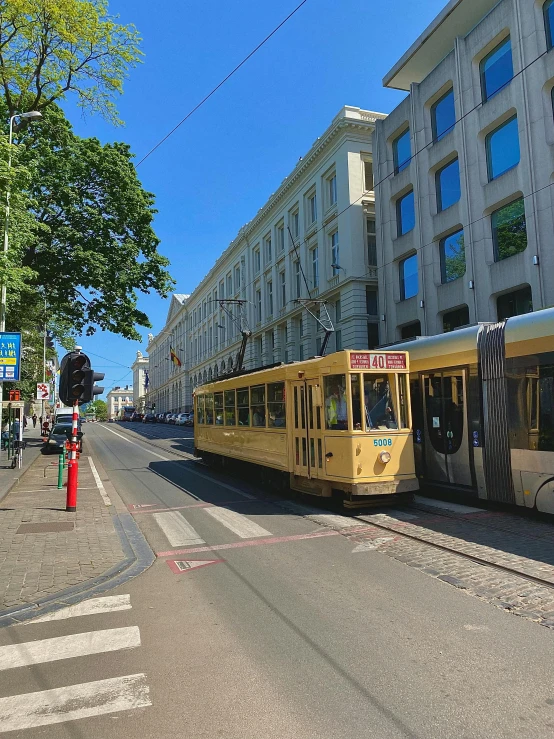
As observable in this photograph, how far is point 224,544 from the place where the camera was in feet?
26.2

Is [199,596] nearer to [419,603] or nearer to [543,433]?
[419,603]

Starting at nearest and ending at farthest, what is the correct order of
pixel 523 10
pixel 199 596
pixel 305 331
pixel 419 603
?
pixel 419 603 < pixel 199 596 < pixel 523 10 < pixel 305 331

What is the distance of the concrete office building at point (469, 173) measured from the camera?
66.2 ft

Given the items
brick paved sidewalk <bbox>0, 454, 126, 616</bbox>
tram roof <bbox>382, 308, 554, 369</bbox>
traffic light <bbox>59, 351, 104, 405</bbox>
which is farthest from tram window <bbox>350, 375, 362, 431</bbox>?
traffic light <bbox>59, 351, 104, 405</bbox>

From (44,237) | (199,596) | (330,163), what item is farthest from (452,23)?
(199,596)

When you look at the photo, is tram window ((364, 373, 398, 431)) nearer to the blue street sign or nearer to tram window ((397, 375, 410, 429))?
tram window ((397, 375, 410, 429))

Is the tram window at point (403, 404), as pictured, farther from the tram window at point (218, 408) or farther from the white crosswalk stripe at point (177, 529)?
the tram window at point (218, 408)

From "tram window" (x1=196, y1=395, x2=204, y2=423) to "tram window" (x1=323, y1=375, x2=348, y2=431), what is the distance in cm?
947

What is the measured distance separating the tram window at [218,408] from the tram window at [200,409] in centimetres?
210

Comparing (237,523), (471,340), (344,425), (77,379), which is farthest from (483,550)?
(77,379)

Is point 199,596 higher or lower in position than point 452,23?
lower

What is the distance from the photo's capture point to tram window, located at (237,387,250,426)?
45.5 feet

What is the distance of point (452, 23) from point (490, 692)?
1157 inches

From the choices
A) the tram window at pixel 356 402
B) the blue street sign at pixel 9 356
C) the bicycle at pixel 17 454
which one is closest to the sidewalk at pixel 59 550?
the blue street sign at pixel 9 356
